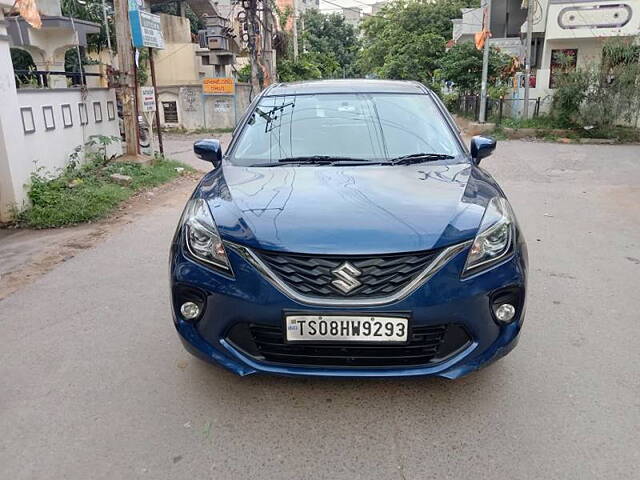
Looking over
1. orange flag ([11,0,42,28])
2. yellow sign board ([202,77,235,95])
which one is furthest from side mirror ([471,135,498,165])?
yellow sign board ([202,77,235,95])

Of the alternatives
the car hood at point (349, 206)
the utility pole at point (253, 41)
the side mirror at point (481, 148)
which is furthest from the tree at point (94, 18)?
the car hood at point (349, 206)

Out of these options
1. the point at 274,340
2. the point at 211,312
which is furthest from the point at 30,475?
the point at 274,340

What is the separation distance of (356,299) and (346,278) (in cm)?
10

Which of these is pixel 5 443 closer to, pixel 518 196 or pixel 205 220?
pixel 205 220

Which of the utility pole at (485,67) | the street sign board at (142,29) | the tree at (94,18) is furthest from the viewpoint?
the tree at (94,18)

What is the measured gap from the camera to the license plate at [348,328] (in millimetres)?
2400

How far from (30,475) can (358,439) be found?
1.41m

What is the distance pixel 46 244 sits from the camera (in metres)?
5.88

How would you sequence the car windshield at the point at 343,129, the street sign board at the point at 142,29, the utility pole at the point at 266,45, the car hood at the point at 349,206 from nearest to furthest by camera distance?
the car hood at the point at 349,206
the car windshield at the point at 343,129
the street sign board at the point at 142,29
the utility pole at the point at 266,45

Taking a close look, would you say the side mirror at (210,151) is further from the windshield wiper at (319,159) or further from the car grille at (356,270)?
the car grille at (356,270)

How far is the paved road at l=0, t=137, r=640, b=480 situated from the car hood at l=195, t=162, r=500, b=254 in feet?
2.84

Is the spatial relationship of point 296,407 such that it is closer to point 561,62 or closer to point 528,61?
point 528,61

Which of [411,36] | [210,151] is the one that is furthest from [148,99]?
[411,36]

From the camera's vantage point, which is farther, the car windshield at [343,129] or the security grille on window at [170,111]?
the security grille on window at [170,111]
